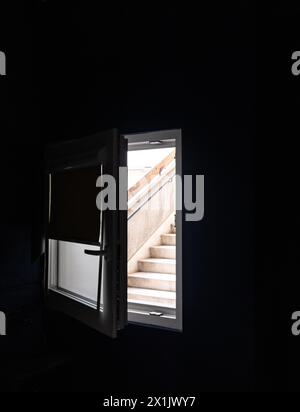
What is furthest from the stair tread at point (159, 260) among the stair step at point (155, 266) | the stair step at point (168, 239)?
the stair step at point (168, 239)

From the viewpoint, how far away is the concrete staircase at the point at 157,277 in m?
3.30

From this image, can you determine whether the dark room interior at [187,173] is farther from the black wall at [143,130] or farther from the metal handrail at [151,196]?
the metal handrail at [151,196]

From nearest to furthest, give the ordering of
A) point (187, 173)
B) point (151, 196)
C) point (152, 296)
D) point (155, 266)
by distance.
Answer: point (187, 173)
point (152, 296)
point (151, 196)
point (155, 266)

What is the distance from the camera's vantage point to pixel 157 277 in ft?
12.5

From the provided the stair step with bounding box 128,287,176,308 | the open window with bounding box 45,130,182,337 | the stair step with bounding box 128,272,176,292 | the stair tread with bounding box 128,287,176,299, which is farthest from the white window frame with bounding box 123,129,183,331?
the stair step with bounding box 128,272,176,292

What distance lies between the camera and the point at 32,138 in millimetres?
2986

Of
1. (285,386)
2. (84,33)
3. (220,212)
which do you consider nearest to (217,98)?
(220,212)

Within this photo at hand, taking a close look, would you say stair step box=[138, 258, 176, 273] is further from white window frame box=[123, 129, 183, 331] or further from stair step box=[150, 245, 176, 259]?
white window frame box=[123, 129, 183, 331]

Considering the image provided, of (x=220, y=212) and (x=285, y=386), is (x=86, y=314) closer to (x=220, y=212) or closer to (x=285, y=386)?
(x=220, y=212)

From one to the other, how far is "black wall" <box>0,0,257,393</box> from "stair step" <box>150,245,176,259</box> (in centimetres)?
157

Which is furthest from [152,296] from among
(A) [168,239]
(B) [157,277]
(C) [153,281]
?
(A) [168,239]

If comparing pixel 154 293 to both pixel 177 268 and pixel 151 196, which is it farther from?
pixel 177 268

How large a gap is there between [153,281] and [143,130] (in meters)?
1.57

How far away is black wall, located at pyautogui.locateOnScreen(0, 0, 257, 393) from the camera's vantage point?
2.25 meters
